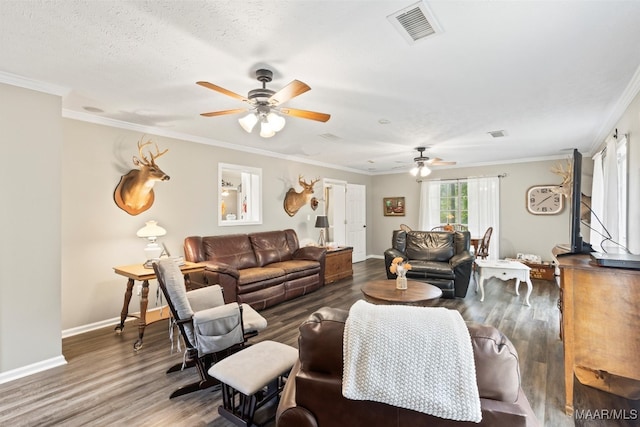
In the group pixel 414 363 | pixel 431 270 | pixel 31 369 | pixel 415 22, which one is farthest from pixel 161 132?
pixel 431 270

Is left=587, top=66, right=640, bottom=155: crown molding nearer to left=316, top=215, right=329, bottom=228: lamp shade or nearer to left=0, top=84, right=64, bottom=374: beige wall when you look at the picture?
left=316, top=215, right=329, bottom=228: lamp shade

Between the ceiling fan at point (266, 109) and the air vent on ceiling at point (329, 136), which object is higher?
the air vent on ceiling at point (329, 136)

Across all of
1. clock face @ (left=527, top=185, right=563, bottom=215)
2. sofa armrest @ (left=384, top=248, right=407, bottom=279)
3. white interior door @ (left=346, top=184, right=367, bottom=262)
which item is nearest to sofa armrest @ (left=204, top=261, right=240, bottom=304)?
sofa armrest @ (left=384, top=248, right=407, bottom=279)

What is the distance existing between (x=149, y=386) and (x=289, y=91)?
2.57m

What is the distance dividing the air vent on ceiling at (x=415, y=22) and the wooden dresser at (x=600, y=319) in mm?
1787

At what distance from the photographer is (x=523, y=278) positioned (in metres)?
4.27

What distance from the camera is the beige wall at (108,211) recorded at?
3.46m

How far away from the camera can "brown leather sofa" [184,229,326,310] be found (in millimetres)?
3940

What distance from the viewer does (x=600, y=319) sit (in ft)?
6.19

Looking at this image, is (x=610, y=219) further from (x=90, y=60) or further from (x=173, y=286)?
(x=90, y=60)

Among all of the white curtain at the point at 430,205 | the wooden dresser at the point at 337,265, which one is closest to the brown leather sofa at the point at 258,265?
the wooden dresser at the point at 337,265

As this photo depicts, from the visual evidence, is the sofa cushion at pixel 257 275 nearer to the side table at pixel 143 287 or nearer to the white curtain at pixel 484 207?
the side table at pixel 143 287

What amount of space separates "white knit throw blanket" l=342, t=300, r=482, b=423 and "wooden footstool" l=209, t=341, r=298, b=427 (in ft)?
2.98

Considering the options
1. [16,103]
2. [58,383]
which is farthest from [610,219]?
[16,103]
